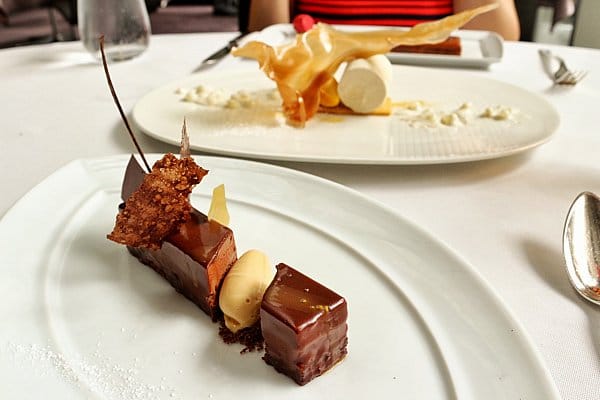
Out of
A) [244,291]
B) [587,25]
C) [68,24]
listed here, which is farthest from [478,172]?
[68,24]

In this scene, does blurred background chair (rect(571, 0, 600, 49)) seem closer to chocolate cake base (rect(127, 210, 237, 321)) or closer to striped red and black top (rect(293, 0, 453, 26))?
striped red and black top (rect(293, 0, 453, 26))

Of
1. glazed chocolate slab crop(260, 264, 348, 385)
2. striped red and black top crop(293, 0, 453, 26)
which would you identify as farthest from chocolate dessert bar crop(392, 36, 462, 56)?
glazed chocolate slab crop(260, 264, 348, 385)

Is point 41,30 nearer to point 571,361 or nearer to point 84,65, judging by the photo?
point 84,65

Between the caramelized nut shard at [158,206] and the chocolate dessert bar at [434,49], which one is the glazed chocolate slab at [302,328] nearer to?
the caramelized nut shard at [158,206]

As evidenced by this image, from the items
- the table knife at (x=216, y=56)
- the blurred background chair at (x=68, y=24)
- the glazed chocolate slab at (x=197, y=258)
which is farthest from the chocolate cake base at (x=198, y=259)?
the blurred background chair at (x=68, y=24)

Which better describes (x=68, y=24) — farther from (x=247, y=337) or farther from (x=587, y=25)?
(x=247, y=337)
